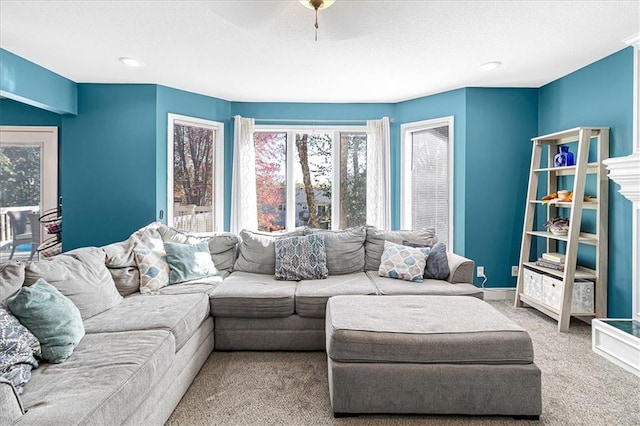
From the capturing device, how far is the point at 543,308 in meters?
3.47

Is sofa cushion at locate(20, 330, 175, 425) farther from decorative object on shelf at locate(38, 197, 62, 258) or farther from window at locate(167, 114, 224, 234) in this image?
decorative object on shelf at locate(38, 197, 62, 258)

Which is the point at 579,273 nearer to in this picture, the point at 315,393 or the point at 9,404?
the point at 315,393

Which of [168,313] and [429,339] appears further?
[168,313]

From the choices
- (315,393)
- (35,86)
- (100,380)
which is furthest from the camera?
(35,86)

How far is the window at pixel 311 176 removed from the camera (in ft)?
15.5

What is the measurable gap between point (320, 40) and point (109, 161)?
279 centimetres

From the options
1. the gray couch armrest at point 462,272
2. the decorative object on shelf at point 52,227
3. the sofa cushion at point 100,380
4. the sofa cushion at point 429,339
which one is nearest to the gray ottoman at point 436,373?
the sofa cushion at point 429,339

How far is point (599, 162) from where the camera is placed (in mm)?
3152

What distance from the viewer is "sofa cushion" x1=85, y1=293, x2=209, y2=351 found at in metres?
2.07

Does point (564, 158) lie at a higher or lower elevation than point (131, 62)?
lower

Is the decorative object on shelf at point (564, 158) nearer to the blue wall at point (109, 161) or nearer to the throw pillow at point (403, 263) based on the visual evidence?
the throw pillow at point (403, 263)

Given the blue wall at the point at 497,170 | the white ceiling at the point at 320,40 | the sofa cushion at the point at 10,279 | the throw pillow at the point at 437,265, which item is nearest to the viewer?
the sofa cushion at the point at 10,279

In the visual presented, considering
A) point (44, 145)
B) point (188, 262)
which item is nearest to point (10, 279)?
point (188, 262)

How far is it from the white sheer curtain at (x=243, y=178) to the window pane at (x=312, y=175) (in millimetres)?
608
